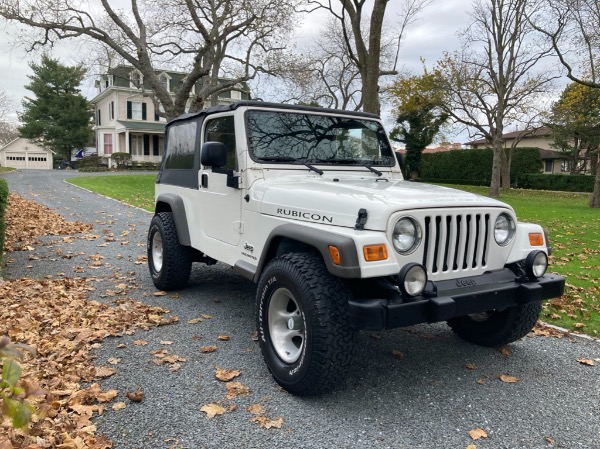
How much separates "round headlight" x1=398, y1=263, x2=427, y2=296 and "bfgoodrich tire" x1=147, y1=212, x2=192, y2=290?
3.17 m

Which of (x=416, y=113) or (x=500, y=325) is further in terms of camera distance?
(x=416, y=113)

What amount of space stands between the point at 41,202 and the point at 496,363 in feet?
49.2

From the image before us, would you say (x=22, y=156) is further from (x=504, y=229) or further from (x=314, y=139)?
(x=504, y=229)

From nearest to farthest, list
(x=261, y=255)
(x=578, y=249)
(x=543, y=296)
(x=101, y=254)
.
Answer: (x=543, y=296)
(x=261, y=255)
(x=101, y=254)
(x=578, y=249)

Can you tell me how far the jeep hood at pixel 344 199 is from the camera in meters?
3.03

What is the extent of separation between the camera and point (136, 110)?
41.8 meters

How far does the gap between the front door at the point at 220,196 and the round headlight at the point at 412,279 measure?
1760 mm

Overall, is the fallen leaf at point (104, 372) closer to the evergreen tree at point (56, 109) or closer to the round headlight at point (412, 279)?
the round headlight at point (412, 279)

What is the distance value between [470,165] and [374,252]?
3250 centimetres

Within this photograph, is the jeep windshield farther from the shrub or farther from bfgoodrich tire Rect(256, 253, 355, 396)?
the shrub

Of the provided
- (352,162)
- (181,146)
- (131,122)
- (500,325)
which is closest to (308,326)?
(500,325)

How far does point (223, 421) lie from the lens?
2916 millimetres

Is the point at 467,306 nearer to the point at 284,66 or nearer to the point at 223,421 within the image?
the point at 223,421

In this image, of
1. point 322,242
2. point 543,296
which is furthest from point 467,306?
point 322,242
